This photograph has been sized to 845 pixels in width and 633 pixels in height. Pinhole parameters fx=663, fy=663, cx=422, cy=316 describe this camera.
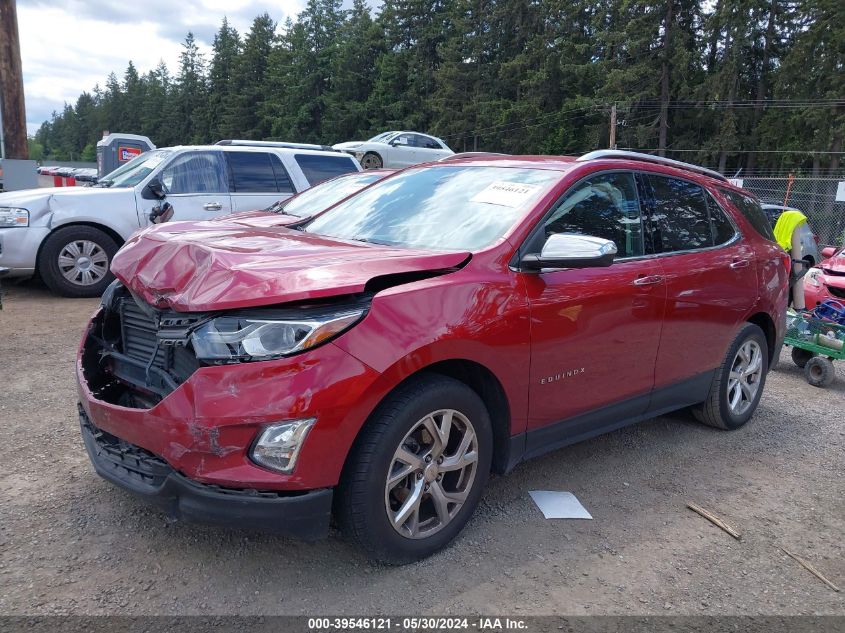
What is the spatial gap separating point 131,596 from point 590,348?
7.94ft

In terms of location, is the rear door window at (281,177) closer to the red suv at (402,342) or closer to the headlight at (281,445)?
the red suv at (402,342)

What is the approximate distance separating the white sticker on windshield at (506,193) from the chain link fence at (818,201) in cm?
1912

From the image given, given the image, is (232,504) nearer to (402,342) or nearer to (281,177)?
(402,342)

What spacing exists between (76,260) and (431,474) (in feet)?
23.1

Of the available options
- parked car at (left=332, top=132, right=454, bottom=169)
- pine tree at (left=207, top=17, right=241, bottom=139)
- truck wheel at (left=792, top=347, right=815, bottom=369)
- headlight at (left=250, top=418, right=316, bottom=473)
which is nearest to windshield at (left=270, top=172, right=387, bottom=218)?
headlight at (left=250, top=418, right=316, bottom=473)

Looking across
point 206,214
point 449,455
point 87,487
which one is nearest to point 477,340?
point 449,455

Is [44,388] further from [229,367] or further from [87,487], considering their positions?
[229,367]

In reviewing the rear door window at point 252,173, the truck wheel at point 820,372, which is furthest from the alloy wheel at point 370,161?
the truck wheel at point 820,372

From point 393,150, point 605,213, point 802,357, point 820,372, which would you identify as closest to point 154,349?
point 605,213

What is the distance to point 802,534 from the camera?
11.6 feet

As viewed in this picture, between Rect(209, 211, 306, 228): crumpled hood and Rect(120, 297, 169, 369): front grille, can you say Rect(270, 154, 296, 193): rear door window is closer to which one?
Rect(209, 211, 306, 228): crumpled hood

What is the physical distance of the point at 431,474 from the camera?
2922 mm

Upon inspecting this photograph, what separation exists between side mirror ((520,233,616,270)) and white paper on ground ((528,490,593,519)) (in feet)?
4.36

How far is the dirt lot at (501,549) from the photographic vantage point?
2.71 metres
